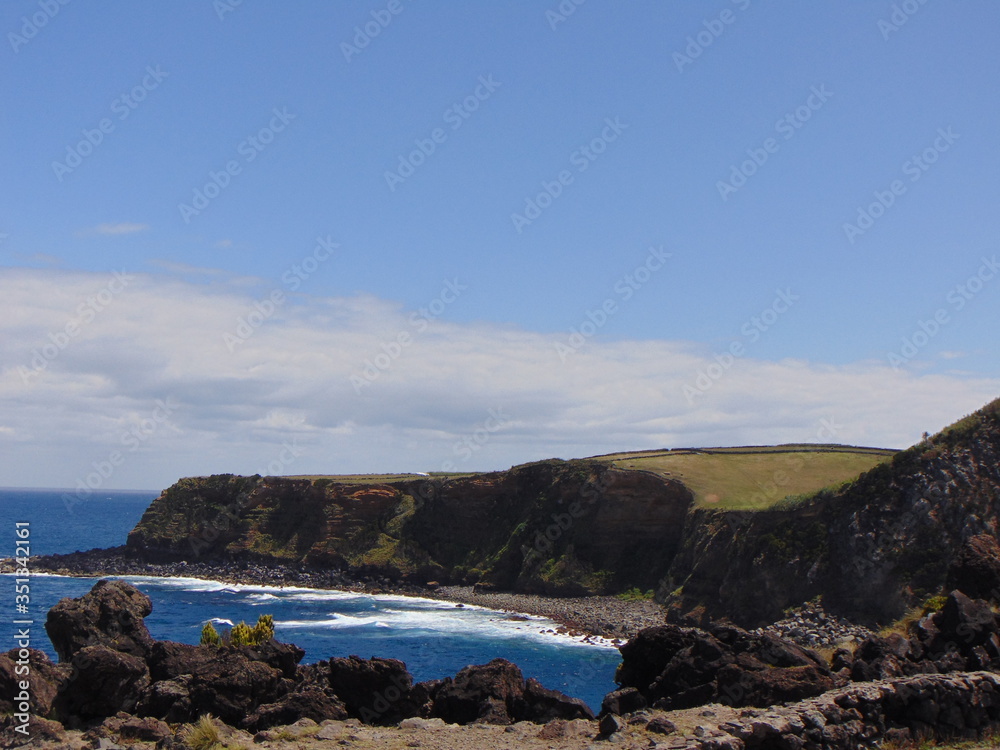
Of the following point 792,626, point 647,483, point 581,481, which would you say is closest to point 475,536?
point 581,481

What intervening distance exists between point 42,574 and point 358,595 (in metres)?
43.1

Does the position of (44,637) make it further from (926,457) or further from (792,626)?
(926,457)

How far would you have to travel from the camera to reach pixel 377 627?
76750 mm

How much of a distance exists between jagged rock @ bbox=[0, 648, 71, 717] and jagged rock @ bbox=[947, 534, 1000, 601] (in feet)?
83.6

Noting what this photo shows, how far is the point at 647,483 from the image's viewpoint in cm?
9475

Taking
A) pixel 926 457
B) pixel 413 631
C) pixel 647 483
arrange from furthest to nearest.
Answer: pixel 647 483 → pixel 413 631 → pixel 926 457

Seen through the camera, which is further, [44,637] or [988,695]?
[44,637]

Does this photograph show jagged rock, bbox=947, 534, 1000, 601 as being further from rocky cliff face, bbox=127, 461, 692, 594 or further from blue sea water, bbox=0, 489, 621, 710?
rocky cliff face, bbox=127, 461, 692, 594

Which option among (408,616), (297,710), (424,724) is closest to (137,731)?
(297,710)

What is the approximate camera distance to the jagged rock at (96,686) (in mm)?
21750

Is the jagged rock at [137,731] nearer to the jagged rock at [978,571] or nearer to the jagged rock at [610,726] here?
the jagged rock at [610,726]

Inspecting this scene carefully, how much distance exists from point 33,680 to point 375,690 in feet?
28.1

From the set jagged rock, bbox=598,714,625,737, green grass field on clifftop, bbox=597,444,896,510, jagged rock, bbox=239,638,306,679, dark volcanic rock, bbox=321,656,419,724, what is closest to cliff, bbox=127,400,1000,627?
green grass field on clifftop, bbox=597,444,896,510

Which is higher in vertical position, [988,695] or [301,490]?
[301,490]
